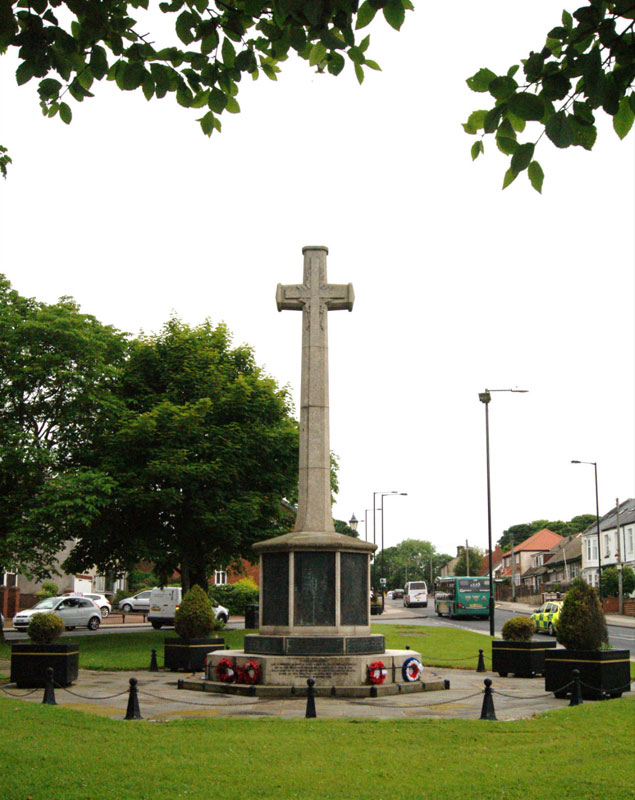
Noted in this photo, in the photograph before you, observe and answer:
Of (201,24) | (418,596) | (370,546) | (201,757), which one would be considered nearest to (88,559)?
(370,546)

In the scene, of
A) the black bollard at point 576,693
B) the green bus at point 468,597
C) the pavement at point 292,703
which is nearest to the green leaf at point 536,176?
the pavement at point 292,703

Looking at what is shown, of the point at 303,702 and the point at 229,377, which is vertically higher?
the point at 229,377

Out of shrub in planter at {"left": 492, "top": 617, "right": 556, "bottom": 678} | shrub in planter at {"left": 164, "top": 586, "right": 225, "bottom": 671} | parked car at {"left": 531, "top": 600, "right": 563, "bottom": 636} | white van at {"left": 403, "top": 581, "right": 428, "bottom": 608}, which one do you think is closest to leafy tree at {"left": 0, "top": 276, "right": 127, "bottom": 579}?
shrub in planter at {"left": 164, "top": 586, "right": 225, "bottom": 671}

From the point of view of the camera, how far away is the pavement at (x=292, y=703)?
1371cm

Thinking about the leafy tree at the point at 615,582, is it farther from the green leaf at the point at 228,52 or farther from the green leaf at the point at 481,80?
the green leaf at the point at 481,80

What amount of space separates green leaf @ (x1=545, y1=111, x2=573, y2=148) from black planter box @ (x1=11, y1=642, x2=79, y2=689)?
15.9m

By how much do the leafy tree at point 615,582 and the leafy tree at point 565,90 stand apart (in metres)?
65.5

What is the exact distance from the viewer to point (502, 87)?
4.78 metres

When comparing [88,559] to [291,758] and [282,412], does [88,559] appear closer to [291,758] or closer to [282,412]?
[282,412]

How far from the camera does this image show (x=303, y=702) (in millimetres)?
15133

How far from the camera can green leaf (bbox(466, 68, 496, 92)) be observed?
4777 mm

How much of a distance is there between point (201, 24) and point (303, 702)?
11.9 meters

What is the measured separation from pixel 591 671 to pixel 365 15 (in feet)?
43.9

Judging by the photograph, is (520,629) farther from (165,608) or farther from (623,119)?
(165,608)
